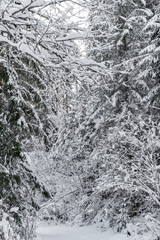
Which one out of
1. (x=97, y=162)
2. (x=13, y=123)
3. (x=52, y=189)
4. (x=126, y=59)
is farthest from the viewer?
(x=52, y=189)

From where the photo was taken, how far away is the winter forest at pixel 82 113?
16.0 feet

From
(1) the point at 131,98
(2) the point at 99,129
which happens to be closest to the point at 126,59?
(1) the point at 131,98

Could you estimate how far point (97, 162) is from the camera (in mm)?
16031

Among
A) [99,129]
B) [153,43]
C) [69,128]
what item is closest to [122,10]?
[153,43]

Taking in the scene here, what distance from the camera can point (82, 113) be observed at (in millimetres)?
16484

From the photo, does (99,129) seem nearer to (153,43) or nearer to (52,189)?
(153,43)

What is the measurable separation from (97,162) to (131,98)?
3384 mm

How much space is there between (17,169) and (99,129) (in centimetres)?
813

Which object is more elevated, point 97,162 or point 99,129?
point 99,129

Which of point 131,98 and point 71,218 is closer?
point 131,98

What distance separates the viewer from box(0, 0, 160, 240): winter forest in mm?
4863

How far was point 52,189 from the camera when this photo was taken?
20.9 meters

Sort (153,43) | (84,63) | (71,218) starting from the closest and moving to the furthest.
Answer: (84,63), (153,43), (71,218)

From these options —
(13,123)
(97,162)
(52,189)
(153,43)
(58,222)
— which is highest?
(153,43)
